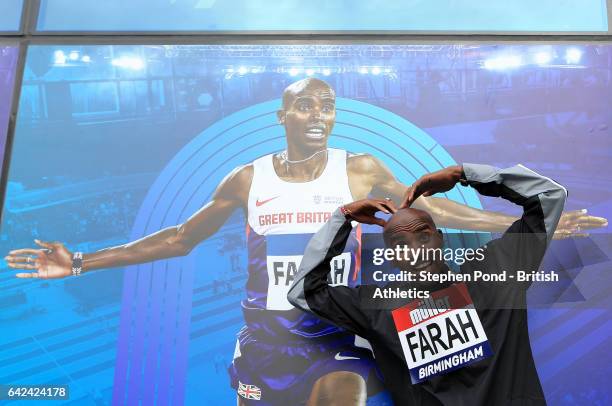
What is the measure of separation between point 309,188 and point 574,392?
4.69 feet

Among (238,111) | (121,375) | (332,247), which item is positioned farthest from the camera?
(238,111)

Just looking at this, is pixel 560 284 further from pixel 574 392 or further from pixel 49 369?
pixel 49 369

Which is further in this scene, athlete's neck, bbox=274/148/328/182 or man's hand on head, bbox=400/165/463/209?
athlete's neck, bbox=274/148/328/182

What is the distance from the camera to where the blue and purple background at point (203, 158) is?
246cm

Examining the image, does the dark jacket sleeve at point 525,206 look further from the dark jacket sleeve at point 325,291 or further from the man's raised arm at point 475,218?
the dark jacket sleeve at point 325,291

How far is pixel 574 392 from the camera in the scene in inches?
96.1

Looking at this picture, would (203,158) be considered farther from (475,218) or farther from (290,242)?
(475,218)

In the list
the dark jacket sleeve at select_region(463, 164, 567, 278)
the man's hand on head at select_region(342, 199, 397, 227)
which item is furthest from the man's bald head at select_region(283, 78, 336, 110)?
the dark jacket sleeve at select_region(463, 164, 567, 278)

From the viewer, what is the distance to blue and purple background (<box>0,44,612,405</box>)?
246 centimetres

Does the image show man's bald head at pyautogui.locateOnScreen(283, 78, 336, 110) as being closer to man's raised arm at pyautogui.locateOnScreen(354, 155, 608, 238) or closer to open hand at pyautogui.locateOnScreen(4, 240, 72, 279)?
man's raised arm at pyautogui.locateOnScreen(354, 155, 608, 238)

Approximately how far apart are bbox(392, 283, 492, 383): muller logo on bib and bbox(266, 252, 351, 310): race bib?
0.38 meters

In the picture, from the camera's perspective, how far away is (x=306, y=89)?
2.63 m

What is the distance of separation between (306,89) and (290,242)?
2.32 ft

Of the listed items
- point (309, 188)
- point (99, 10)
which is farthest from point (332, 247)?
point (99, 10)
